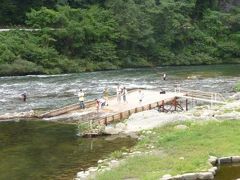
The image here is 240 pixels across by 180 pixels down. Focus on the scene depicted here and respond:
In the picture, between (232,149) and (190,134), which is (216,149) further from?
(190,134)

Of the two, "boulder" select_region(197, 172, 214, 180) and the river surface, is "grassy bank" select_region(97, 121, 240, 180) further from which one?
the river surface

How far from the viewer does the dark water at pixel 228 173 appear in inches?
921

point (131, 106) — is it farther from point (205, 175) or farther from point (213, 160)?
point (205, 175)

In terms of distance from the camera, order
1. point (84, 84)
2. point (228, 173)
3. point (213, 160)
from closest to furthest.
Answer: point (228, 173), point (213, 160), point (84, 84)

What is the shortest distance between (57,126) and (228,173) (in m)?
17.7

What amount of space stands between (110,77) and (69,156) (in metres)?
41.8

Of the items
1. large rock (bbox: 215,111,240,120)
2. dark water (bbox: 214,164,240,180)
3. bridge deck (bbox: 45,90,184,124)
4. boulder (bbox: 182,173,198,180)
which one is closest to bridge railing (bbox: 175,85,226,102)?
bridge deck (bbox: 45,90,184,124)

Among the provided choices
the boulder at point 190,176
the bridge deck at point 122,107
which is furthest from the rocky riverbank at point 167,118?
the boulder at point 190,176

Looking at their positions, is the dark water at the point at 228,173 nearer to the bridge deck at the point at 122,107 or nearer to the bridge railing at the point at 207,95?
the bridge deck at the point at 122,107

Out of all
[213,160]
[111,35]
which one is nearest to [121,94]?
[213,160]

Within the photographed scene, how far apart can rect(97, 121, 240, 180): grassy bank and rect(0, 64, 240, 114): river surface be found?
62.2ft

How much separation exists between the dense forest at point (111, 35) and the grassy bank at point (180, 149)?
153ft

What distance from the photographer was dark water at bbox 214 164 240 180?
23.4m

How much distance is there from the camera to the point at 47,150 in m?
30.8
